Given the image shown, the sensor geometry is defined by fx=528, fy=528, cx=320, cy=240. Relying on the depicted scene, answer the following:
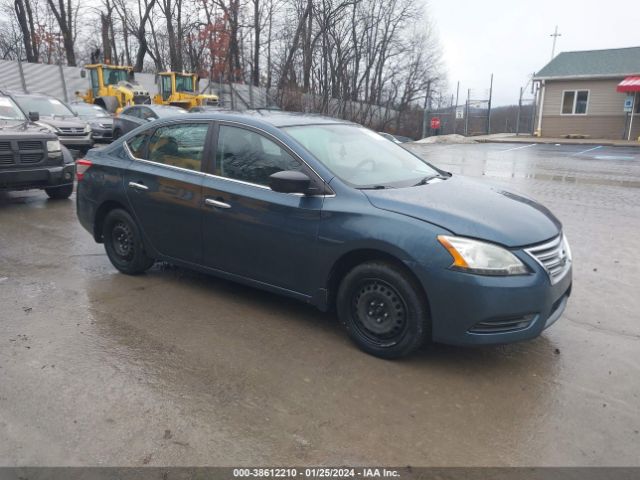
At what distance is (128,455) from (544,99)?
33376 millimetres

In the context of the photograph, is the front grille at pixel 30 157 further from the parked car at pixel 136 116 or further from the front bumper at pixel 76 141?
the parked car at pixel 136 116

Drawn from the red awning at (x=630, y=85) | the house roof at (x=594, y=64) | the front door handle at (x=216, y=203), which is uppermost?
the house roof at (x=594, y=64)

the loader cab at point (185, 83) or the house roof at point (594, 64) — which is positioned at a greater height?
the house roof at point (594, 64)

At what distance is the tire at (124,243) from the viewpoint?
5.22m

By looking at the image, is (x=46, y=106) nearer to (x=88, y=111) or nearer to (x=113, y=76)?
(x=88, y=111)

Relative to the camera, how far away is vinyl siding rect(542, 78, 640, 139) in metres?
29.2

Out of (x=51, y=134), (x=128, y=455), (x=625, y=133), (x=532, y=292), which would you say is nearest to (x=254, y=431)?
(x=128, y=455)

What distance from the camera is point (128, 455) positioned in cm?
270

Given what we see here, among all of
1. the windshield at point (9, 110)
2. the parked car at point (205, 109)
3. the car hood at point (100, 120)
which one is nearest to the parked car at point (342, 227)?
the parked car at point (205, 109)

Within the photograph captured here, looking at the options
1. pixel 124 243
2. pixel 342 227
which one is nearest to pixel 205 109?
pixel 124 243

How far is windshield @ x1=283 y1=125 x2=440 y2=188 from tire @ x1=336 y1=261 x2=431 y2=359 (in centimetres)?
72

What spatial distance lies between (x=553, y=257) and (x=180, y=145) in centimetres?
330

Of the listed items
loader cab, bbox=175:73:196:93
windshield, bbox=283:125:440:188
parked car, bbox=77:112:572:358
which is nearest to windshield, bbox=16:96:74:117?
parked car, bbox=77:112:572:358

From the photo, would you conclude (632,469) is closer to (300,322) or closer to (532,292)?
(532,292)
